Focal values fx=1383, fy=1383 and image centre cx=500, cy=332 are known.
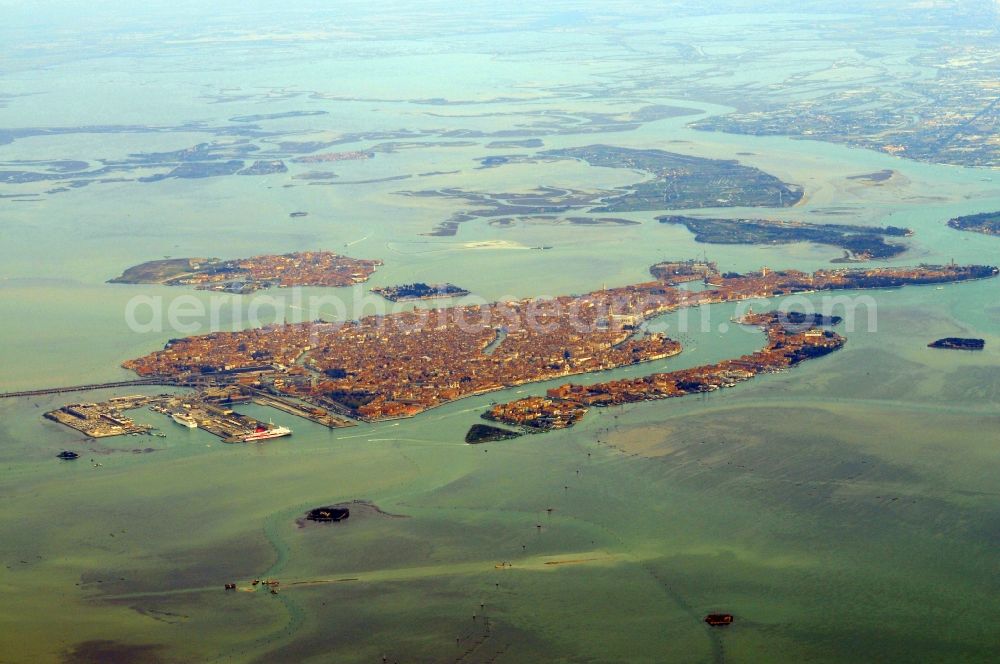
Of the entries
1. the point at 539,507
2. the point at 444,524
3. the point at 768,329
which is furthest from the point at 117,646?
the point at 768,329

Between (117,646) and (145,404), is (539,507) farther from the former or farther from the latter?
(145,404)

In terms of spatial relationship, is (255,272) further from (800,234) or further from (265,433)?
(800,234)

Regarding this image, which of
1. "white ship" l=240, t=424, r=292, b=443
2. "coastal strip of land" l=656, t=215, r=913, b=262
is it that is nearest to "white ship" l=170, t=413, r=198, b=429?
"white ship" l=240, t=424, r=292, b=443

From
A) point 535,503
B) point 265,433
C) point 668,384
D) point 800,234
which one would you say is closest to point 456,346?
point 668,384

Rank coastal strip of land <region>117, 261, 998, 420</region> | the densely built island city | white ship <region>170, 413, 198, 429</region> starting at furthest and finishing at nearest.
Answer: coastal strip of land <region>117, 261, 998, 420</region>, the densely built island city, white ship <region>170, 413, 198, 429</region>

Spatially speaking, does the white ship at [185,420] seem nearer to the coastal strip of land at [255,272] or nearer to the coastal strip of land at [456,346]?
the coastal strip of land at [456,346]

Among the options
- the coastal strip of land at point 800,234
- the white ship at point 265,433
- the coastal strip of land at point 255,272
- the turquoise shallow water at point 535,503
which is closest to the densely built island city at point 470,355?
the white ship at point 265,433

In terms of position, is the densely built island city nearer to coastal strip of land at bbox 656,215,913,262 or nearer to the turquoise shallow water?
the turquoise shallow water
